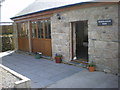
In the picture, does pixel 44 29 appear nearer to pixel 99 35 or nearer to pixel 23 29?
pixel 23 29

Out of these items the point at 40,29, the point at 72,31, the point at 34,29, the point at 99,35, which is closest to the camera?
the point at 99,35

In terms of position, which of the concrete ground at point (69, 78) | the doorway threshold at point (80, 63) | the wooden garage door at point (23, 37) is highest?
the wooden garage door at point (23, 37)

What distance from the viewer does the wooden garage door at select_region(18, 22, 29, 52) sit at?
442 inches

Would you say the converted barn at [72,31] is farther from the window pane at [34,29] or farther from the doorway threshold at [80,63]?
the doorway threshold at [80,63]

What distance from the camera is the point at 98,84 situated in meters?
4.79

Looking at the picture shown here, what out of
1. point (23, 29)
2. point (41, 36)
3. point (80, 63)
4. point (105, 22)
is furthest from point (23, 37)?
point (105, 22)

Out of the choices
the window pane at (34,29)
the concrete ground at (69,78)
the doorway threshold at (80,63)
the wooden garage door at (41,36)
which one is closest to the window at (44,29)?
the wooden garage door at (41,36)

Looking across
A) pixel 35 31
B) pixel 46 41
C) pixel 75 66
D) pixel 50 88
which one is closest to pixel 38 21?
pixel 35 31

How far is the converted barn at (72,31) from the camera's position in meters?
5.72

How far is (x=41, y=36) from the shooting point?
966 cm

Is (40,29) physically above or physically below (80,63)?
above

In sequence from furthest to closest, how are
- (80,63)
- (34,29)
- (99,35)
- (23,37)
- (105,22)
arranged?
(23,37)
(34,29)
(80,63)
(99,35)
(105,22)

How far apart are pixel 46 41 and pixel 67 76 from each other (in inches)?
156

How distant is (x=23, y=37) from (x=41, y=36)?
2721 millimetres
